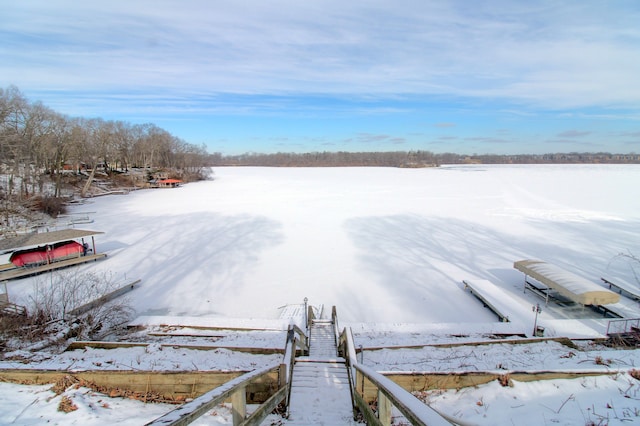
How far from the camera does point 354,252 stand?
1672cm

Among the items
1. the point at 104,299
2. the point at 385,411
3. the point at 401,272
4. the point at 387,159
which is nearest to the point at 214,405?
the point at 385,411

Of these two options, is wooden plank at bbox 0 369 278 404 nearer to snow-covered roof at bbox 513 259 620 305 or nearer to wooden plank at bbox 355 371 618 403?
wooden plank at bbox 355 371 618 403

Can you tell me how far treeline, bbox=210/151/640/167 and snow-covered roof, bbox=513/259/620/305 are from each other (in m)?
111

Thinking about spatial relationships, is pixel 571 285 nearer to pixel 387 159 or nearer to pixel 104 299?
pixel 104 299

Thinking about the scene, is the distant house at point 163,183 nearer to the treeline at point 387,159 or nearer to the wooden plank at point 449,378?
the wooden plank at point 449,378

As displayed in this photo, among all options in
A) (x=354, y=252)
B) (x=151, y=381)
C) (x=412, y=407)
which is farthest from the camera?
(x=354, y=252)

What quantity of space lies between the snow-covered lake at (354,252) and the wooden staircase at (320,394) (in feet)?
18.4

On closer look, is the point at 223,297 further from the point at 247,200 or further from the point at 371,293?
the point at 247,200

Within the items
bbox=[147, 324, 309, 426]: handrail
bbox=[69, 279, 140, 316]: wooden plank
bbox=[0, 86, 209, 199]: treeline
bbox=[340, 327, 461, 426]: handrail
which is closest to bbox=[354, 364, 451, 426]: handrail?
bbox=[340, 327, 461, 426]: handrail

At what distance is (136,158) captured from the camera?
218 ft

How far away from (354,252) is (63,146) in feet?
145

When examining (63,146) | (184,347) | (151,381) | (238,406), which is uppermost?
(63,146)

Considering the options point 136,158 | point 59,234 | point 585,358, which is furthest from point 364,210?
point 136,158

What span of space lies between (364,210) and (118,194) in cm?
3546
